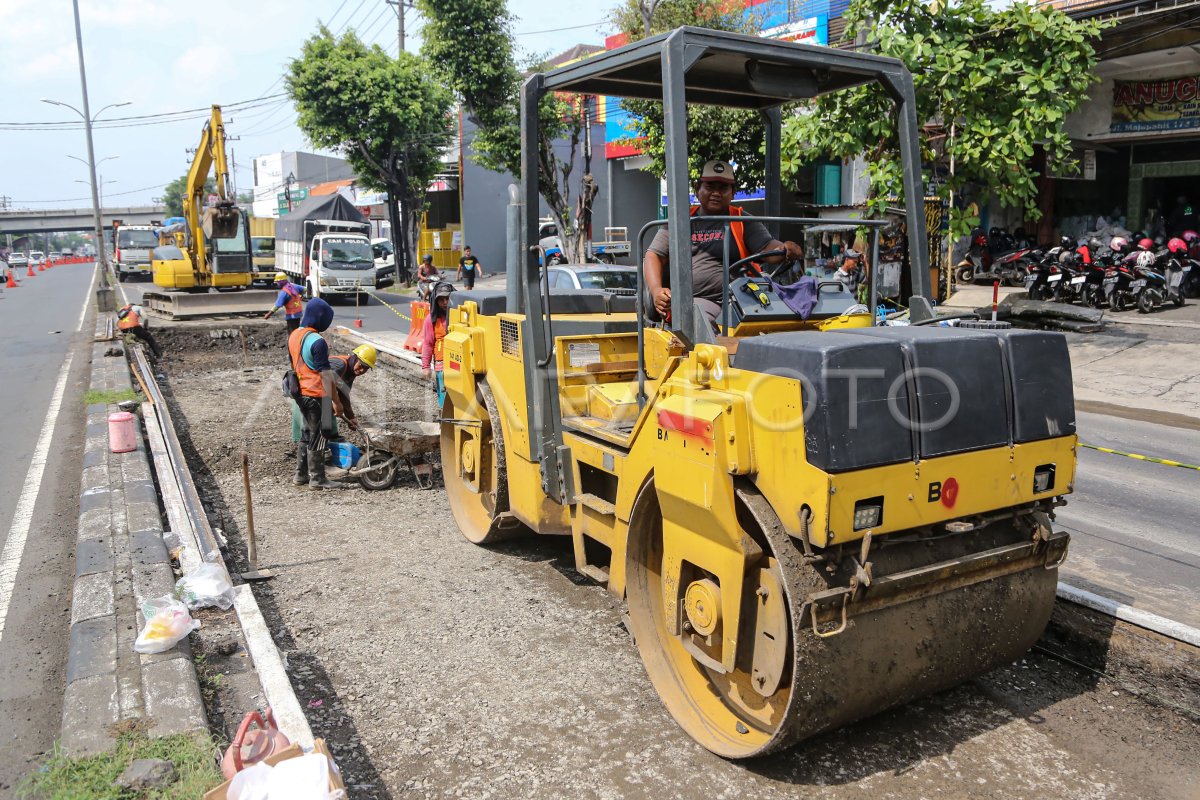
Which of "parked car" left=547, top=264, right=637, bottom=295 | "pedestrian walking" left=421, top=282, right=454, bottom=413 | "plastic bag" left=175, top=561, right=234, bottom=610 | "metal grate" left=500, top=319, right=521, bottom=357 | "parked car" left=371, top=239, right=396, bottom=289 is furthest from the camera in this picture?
"parked car" left=371, top=239, right=396, bottom=289

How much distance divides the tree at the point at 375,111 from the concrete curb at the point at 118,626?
25.9 meters

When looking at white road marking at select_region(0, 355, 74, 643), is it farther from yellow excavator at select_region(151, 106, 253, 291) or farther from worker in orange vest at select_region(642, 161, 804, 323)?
yellow excavator at select_region(151, 106, 253, 291)

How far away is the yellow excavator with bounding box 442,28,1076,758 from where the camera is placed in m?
2.92

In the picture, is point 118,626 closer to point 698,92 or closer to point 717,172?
point 717,172

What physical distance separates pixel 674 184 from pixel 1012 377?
1432 mm

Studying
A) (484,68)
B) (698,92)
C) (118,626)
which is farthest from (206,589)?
(484,68)

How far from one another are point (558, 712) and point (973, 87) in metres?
9.68

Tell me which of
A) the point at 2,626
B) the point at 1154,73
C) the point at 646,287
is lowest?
the point at 2,626

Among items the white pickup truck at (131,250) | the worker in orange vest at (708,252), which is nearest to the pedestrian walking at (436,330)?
the worker in orange vest at (708,252)

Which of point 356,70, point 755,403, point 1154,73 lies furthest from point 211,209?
point 755,403

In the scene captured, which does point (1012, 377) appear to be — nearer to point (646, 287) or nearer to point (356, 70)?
point (646, 287)

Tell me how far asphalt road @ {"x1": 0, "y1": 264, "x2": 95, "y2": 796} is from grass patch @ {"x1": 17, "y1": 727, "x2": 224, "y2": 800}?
0.36 m

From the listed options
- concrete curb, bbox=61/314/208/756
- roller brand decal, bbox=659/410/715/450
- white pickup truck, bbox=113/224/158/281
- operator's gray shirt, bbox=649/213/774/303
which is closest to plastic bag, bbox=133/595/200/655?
concrete curb, bbox=61/314/208/756

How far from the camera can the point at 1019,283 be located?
62.8 feet
